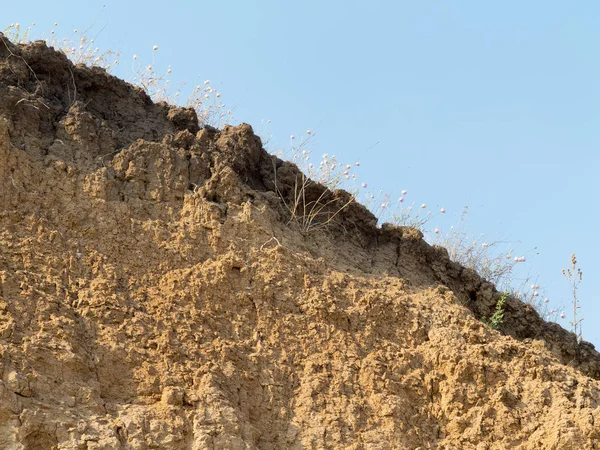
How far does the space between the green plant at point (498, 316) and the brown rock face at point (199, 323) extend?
52 cm

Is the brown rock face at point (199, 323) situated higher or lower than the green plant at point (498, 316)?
lower

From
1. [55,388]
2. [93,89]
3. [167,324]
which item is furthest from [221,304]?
[93,89]

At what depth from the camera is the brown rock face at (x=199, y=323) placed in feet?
17.0

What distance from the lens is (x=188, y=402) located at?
208 inches

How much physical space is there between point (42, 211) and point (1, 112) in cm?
86

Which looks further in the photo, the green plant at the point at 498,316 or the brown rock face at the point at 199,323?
the green plant at the point at 498,316

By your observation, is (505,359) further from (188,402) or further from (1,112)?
(1,112)

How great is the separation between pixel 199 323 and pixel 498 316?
107 inches

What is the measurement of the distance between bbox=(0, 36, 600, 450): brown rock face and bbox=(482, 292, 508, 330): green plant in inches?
20.6

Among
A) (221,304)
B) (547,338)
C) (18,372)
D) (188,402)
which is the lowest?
(18,372)

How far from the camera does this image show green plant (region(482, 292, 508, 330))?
24.0 feet

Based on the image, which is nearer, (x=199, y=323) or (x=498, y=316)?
(x=199, y=323)

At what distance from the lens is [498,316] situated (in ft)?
24.0

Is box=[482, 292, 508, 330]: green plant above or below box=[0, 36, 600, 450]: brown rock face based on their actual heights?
above
